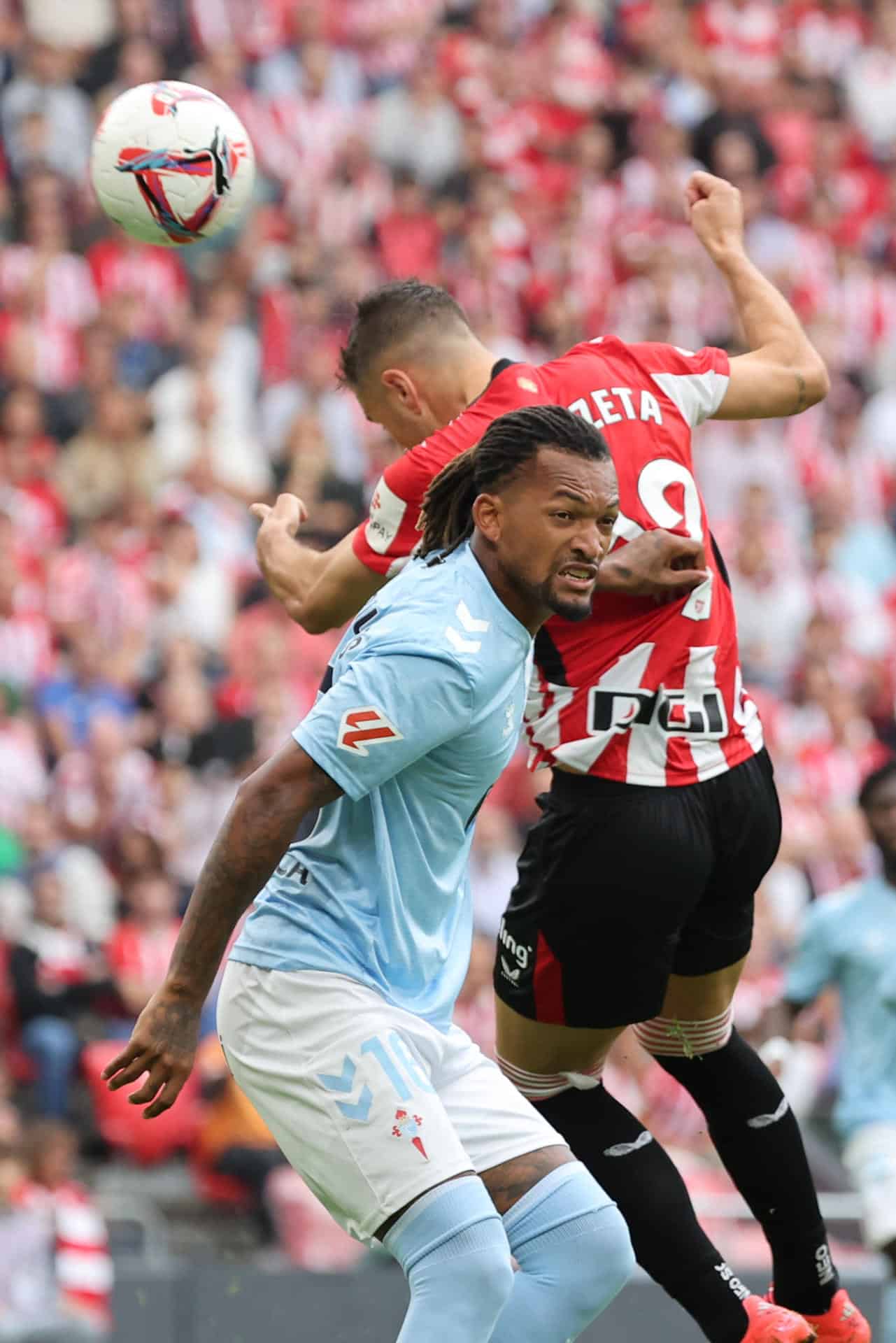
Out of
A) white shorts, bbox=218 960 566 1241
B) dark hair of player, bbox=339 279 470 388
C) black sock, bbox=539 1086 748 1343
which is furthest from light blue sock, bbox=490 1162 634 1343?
dark hair of player, bbox=339 279 470 388

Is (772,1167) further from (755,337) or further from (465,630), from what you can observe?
(755,337)

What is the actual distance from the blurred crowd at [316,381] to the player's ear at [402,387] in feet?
14.9

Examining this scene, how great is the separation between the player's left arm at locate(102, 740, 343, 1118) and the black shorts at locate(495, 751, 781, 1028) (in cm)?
111

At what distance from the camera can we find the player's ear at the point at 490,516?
16.0ft

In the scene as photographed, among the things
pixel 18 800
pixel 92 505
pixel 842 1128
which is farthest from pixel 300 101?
pixel 842 1128

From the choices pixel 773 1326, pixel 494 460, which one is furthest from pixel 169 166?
pixel 773 1326

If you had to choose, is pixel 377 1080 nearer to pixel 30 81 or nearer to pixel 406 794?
pixel 406 794

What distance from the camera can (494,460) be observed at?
4.93 metres

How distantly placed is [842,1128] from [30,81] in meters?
9.58

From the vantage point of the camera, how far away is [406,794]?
4.83 meters

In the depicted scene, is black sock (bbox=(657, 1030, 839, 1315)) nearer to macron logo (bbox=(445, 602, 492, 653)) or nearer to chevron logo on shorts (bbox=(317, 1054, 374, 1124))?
chevron logo on shorts (bbox=(317, 1054, 374, 1124))

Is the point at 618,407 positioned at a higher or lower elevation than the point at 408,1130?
higher

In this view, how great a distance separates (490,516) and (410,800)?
64 centimetres

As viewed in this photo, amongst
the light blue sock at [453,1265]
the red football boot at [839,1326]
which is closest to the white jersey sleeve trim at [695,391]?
the light blue sock at [453,1265]
